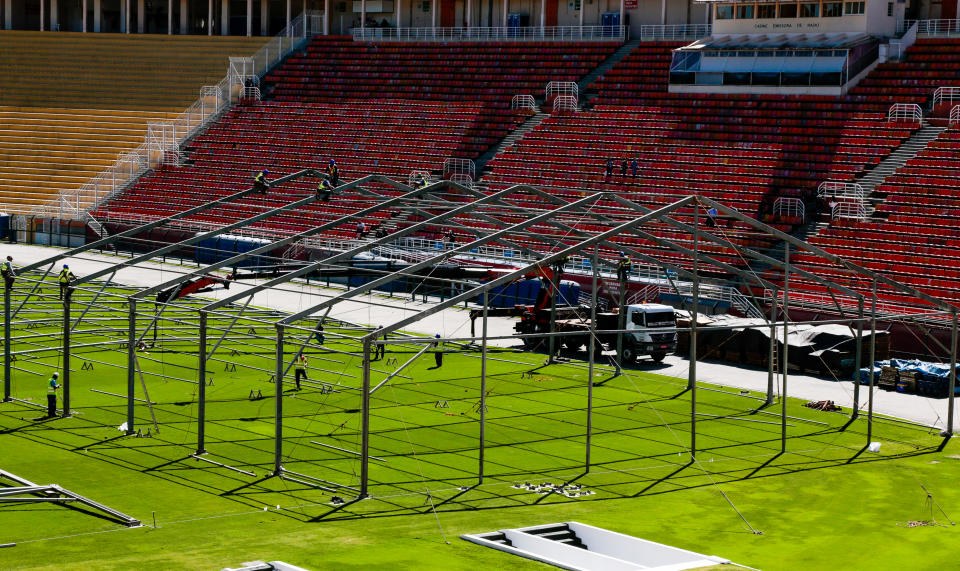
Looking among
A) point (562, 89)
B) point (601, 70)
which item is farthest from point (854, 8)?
point (562, 89)

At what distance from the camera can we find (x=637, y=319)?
42438 mm

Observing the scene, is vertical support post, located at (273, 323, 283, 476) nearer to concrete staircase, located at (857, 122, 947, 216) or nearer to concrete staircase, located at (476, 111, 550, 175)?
concrete staircase, located at (857, 122, 947, 216)

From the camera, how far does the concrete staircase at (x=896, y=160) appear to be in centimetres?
5109

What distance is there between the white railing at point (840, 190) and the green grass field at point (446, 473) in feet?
48.9

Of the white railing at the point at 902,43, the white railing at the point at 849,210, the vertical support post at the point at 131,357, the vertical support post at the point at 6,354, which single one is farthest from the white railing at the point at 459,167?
the vertical support post at the point at 131,357

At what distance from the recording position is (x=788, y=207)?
52.3 m

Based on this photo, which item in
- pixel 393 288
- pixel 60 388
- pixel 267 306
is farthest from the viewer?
pixel 393 288

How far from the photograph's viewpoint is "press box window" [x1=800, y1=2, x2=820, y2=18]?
5953cm

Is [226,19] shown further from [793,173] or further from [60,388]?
[60,388]

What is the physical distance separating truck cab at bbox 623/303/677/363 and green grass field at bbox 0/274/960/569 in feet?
4.82

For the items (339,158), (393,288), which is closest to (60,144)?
(339,158)

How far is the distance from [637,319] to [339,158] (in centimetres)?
2790

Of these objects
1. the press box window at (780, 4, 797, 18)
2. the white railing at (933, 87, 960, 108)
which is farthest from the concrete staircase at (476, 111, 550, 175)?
the white railing at (933, 87, 960, 108)

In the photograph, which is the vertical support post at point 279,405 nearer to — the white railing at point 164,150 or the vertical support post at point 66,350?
the vertical support post at point 66,350
